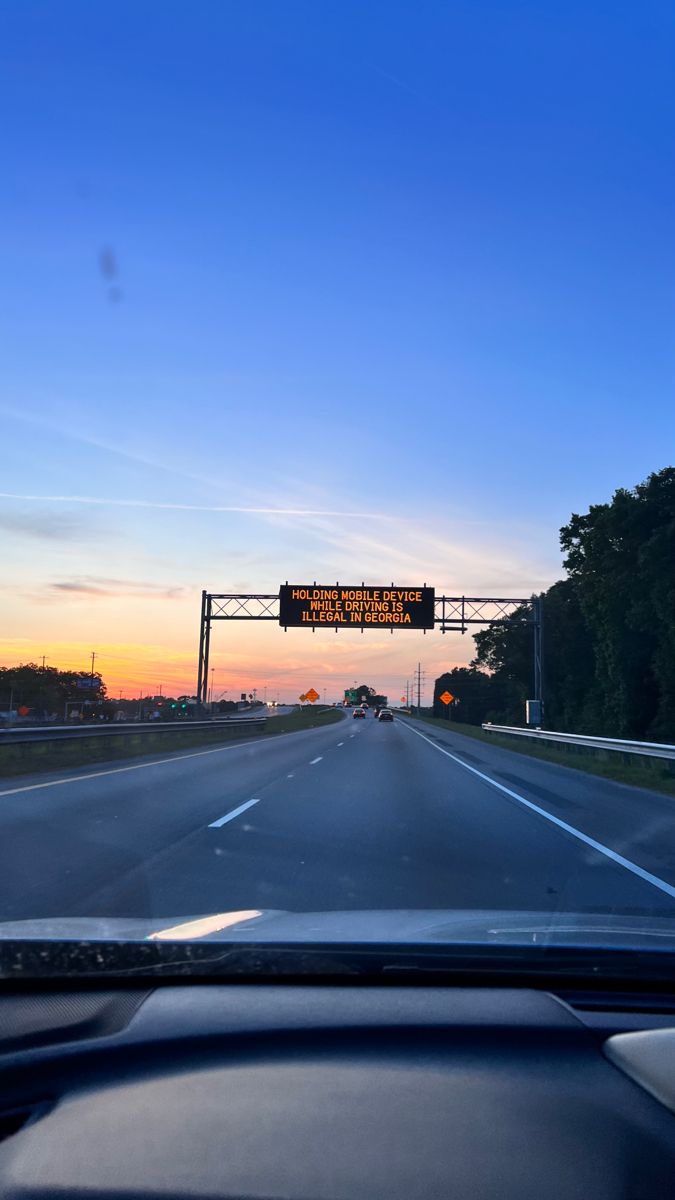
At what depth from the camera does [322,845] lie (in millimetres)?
10688

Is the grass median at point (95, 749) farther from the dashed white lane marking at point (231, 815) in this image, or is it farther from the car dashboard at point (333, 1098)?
the car dashboard at point (333, 1098)

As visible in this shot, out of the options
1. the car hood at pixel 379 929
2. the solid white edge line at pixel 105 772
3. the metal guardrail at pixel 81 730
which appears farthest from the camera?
the metal guardrail at pixel 81 730

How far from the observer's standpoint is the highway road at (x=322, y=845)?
7.78m

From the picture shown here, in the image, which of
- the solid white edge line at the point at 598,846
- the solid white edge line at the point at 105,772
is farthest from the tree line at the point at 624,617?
the solid white edge line at the point at 598,846

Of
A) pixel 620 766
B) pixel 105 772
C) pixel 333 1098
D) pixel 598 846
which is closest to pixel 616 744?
pixel 620 766

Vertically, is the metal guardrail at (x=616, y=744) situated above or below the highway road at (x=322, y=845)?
above

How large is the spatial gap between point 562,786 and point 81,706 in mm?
64037

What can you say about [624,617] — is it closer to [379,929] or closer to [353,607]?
[353,607]

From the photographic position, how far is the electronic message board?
145 feet

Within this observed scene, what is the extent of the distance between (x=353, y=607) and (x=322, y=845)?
110 ft

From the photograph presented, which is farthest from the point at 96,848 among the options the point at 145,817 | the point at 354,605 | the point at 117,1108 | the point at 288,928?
the point at 354,605

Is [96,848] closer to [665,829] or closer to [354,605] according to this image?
[665,829]

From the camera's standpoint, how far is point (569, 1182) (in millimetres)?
2293

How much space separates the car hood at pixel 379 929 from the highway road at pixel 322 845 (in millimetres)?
1119
